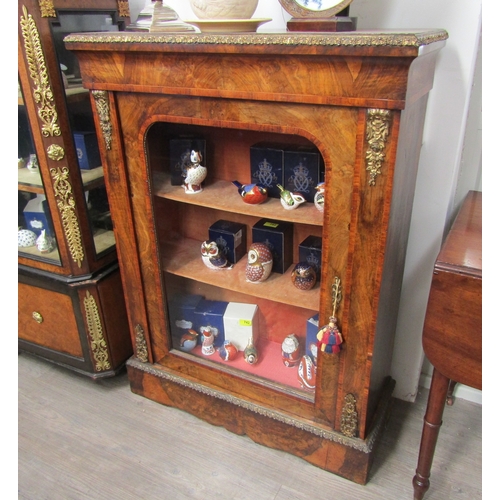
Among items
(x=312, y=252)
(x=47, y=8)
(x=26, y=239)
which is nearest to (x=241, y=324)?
(x=312, y=252)

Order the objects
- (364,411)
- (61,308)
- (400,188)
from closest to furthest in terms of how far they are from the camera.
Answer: (400,188) → (364,411) → (61,308)

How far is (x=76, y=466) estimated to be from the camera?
1.57 meters

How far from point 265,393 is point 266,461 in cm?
24

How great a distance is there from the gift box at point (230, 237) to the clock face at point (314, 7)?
704 millimetres

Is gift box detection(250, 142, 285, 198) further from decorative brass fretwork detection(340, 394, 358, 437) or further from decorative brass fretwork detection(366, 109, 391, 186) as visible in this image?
decorative brass fretwork detection(340, 394, 358, 437)

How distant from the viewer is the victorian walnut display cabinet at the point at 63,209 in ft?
4.62

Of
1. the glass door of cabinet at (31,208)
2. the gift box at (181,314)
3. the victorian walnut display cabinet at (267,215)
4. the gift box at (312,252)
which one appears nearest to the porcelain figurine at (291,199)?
the victorian walnut display cabinet at (267,215)

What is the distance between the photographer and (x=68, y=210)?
1584 mm

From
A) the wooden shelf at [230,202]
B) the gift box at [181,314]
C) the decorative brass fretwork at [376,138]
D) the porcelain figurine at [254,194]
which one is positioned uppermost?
the decorative brass fretwork at [376,138]

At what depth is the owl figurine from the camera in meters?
1.49

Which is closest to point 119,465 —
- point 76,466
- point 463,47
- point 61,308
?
point 76,466

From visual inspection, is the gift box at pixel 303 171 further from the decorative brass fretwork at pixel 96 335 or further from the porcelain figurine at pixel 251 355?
the decorative brass fretwork at pixel 96 335

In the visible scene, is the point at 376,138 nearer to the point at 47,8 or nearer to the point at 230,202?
the point at 230,202
